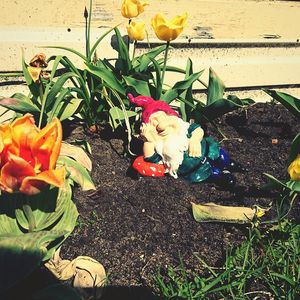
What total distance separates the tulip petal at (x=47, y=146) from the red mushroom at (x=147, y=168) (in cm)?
80

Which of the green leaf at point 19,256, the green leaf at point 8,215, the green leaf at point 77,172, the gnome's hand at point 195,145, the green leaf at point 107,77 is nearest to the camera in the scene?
the green leaf at point 19,256

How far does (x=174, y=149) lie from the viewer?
1.83 metres

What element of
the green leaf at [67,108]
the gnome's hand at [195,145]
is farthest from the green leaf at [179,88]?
the green leaf at [67,108]

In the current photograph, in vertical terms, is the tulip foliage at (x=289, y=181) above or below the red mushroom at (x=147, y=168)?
above

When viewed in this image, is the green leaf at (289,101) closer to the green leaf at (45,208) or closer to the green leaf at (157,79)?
the green leaf at (157,79)

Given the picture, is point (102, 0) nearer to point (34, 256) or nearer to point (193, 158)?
point (193, 158)

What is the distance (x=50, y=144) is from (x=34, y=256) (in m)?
0.35

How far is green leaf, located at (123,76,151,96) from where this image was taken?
2.04 m

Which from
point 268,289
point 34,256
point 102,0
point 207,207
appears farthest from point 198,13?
point 34,256

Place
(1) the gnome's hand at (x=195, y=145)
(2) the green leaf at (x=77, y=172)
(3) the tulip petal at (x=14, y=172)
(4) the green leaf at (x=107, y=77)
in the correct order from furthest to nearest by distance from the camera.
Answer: (4) the green leaf at (x=107, y=77) → (1) the gnome's hand at (x=195, y=145) → (2) the green leaf at (x=77, y=172) → (3) the tulip petal at (x=14, y=172)

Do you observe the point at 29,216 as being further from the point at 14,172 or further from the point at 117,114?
the point at 117,114

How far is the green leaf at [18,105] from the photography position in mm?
1757

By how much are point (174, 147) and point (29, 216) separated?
75 centimetres

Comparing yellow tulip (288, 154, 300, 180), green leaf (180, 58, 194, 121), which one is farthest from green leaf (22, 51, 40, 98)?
yellow tulip (288, 154, 300, 180)
